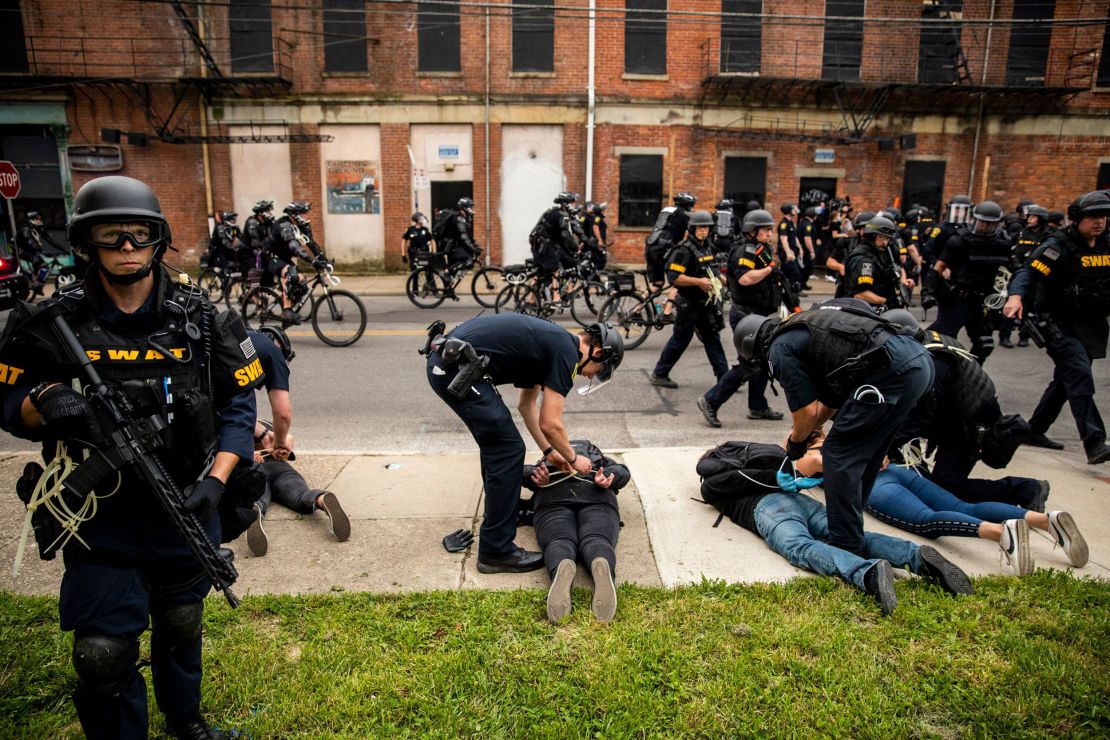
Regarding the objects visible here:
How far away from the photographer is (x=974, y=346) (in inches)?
308

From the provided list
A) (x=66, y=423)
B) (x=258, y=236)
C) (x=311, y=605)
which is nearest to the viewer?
(x=66, y=423)

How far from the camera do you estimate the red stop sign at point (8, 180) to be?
15.5 metres

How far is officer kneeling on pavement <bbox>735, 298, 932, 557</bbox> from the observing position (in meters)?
3.95

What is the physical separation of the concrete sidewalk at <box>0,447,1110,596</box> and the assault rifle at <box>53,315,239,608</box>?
1591 millimetres

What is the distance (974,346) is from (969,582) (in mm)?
4699

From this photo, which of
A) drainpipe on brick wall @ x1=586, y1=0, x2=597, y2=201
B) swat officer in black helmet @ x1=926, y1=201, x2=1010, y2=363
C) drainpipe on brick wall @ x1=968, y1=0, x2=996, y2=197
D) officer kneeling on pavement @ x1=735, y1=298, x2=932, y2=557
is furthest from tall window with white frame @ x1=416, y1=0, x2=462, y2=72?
officer kneeling on pavement @ x1=735, y1=298, x2=932, y2=557

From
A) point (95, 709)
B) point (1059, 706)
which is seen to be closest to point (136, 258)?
point (95, 709)

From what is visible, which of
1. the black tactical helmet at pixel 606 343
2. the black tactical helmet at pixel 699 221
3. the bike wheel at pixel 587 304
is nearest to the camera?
the black tactical helmet at pixel 606 343

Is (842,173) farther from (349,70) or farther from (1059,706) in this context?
(1059,706)

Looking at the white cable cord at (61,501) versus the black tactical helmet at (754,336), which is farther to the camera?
Answer: the black tactical helmet at (754,336)

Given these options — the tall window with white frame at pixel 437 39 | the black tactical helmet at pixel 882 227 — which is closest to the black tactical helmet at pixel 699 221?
the black tactical helmet at pixel 882 227

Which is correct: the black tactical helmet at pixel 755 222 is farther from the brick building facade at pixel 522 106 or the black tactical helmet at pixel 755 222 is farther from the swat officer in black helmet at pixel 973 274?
the brick building facade at pixel 522 106

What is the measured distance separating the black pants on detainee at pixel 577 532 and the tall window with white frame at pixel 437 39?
1876cm

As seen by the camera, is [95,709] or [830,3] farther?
[830,3]
